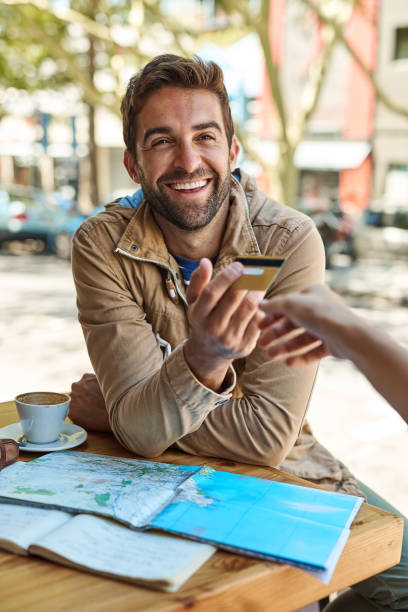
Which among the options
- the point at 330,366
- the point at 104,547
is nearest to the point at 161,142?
the point at 104,547

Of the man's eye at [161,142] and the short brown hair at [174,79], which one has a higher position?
the short brown hair at [174,79]

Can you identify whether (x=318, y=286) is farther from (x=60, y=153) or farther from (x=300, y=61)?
(x=60, y=153)

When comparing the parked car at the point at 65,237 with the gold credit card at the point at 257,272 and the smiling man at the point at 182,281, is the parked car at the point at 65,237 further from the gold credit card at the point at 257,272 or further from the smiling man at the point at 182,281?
the gold credit card at the point at 257,272

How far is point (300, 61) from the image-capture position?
23266 millimetres

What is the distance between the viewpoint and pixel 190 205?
2236 mm

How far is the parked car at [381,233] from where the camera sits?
14239mm

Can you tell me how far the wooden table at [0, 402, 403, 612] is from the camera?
116 cm

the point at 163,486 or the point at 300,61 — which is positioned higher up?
the point at 300,61

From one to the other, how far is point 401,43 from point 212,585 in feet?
74.8

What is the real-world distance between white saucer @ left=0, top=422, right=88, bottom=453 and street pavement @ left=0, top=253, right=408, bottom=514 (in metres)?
2.61

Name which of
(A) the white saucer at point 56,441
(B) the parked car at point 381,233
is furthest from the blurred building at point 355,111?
(A) the white saucer at point 56,441

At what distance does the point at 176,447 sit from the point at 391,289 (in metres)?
10.4

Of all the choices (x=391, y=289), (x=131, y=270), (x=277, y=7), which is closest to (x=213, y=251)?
(x=131, y=270)

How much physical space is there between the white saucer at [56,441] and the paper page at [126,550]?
445 mm
